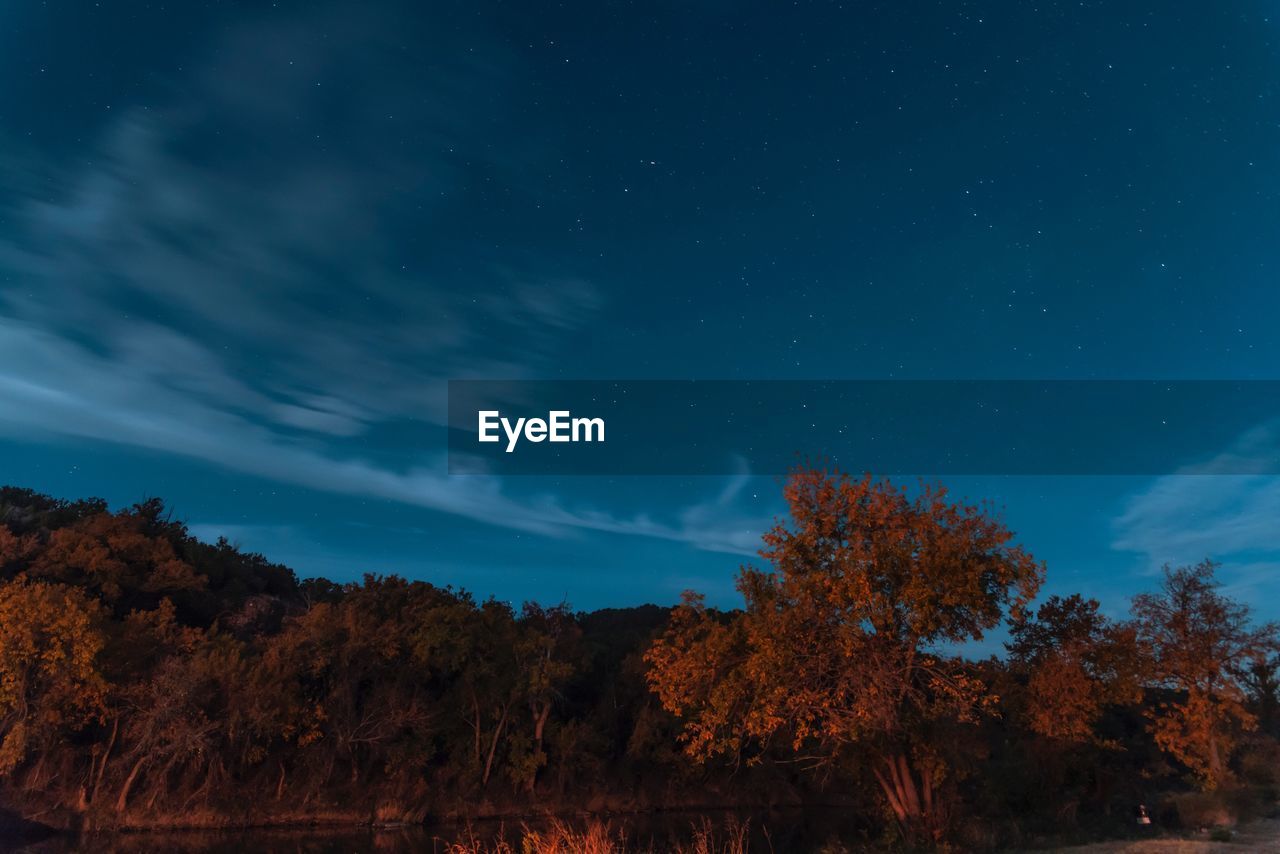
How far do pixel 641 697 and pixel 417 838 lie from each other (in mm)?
27461

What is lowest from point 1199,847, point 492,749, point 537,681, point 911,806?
point 492,749

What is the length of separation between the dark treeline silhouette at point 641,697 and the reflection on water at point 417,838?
2456 mm

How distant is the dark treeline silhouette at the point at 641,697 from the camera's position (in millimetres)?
23797

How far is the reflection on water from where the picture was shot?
4062cm

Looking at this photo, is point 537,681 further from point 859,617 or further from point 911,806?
point 859,617

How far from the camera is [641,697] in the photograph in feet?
244

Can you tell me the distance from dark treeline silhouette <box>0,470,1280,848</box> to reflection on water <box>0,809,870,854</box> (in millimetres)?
2456

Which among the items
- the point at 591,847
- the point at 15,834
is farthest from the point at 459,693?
the point at 591,847

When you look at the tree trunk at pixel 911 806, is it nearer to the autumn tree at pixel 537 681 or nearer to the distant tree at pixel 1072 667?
the distant tree at pixel 1072 667

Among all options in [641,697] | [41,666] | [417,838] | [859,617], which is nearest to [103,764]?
[41,666]

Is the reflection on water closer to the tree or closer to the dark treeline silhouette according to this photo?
the dark treeline silhouette

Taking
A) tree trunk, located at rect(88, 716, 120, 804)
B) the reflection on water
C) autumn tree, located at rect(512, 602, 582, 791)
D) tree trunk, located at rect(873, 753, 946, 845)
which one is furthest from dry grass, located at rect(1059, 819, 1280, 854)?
Result: tree trunk, located at rect(88, 716, 120, 804)

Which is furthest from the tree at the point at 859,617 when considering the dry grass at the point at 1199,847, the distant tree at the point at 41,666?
the distant tree at the point at 41,666

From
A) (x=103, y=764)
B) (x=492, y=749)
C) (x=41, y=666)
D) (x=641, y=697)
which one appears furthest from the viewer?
(x=641, y=697)
